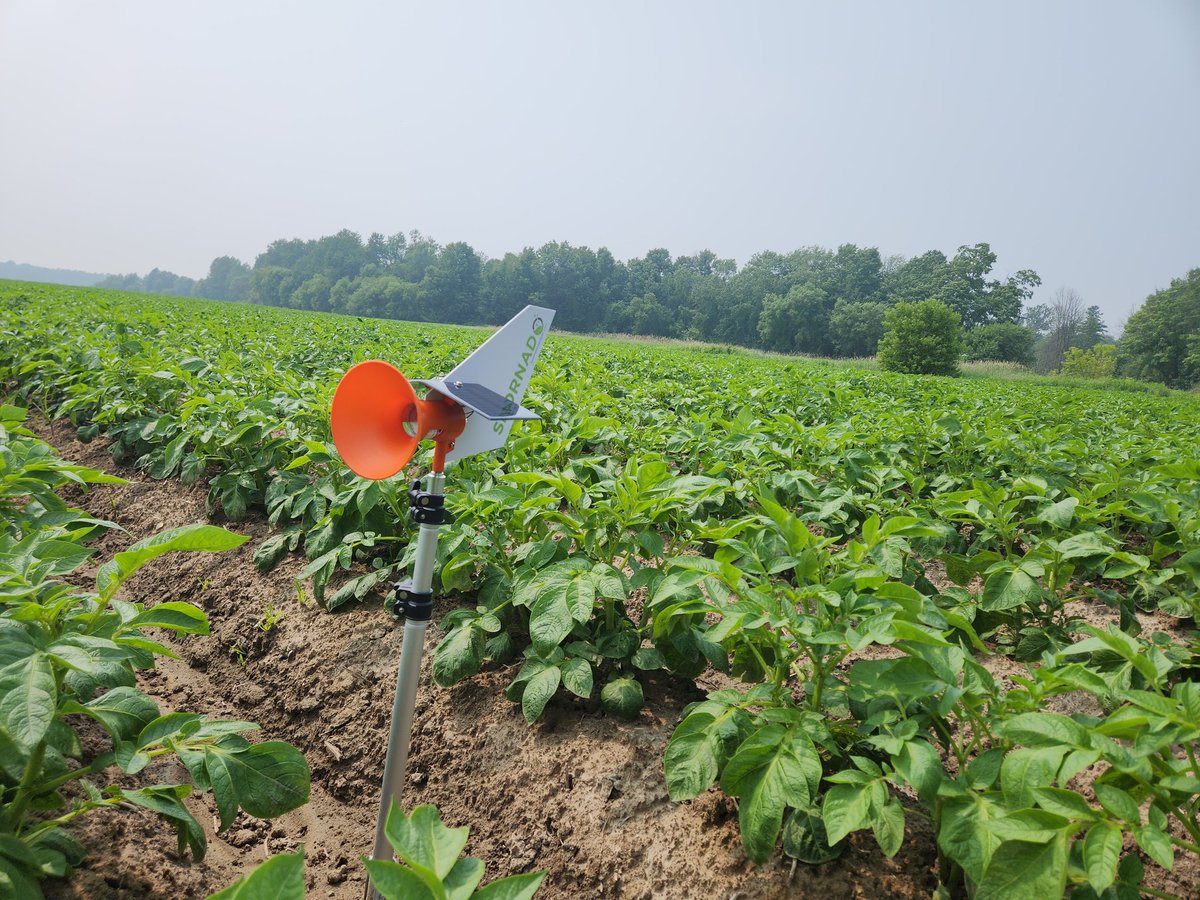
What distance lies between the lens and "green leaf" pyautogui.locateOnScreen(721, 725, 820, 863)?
1.40m

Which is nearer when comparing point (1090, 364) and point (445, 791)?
point (445, 791)

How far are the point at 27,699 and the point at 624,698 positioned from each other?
1.48 meters

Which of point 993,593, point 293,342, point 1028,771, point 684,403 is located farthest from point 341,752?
point 293,342

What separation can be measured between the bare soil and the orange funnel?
1107 mm

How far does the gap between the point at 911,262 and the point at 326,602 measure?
8235 cm

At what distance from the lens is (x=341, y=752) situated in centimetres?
236

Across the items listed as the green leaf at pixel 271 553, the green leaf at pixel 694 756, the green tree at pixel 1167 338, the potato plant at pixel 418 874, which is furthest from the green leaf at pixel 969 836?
the green tree at pixel 1167 338

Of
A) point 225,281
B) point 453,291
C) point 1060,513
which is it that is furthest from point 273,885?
point 225,281

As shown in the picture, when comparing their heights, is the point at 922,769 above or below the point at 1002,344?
below

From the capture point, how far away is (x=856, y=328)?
5941 cm

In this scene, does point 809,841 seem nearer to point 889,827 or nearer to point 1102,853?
point 889,827

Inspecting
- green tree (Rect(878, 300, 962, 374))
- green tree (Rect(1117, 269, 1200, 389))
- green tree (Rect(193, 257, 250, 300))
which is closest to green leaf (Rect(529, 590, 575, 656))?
green tree (Rect(878, 300, 962, 374))

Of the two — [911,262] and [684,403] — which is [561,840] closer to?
[684,403]

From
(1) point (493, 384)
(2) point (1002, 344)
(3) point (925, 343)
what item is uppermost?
(2) point (1002, 344)
